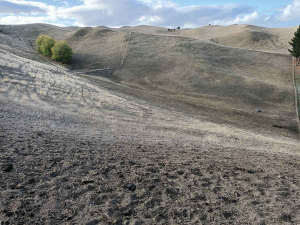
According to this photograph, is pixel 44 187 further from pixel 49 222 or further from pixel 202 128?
pixel 202 128

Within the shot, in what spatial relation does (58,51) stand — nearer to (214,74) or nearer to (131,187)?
(214,74)

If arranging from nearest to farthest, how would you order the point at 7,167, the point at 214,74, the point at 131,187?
the point at 131,187 < the point at 7,167 < the point at 214,74

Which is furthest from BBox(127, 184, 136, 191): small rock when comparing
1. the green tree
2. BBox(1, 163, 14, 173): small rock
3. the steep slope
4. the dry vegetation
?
the green tree

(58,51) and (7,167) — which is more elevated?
(58,51)

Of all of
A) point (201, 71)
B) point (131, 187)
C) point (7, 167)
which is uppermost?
point (201, 71)

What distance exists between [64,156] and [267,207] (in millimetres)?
7176

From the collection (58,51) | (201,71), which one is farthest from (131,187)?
(58,51)

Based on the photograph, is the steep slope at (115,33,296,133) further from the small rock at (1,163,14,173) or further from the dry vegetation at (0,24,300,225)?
the small rock at (1,163,14,173)

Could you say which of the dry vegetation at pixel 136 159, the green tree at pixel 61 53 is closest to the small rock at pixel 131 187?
the dry vegetation at pixel 136 159

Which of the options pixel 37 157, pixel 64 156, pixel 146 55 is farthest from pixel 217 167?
pixel 146 55

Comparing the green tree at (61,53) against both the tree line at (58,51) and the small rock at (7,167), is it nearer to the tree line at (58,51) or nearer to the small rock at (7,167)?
the tree line at (58,51)

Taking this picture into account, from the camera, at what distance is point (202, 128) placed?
20.0m

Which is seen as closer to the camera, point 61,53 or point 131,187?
point 131,187

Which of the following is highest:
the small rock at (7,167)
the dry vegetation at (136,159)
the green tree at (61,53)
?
the green tree at (61,53)
